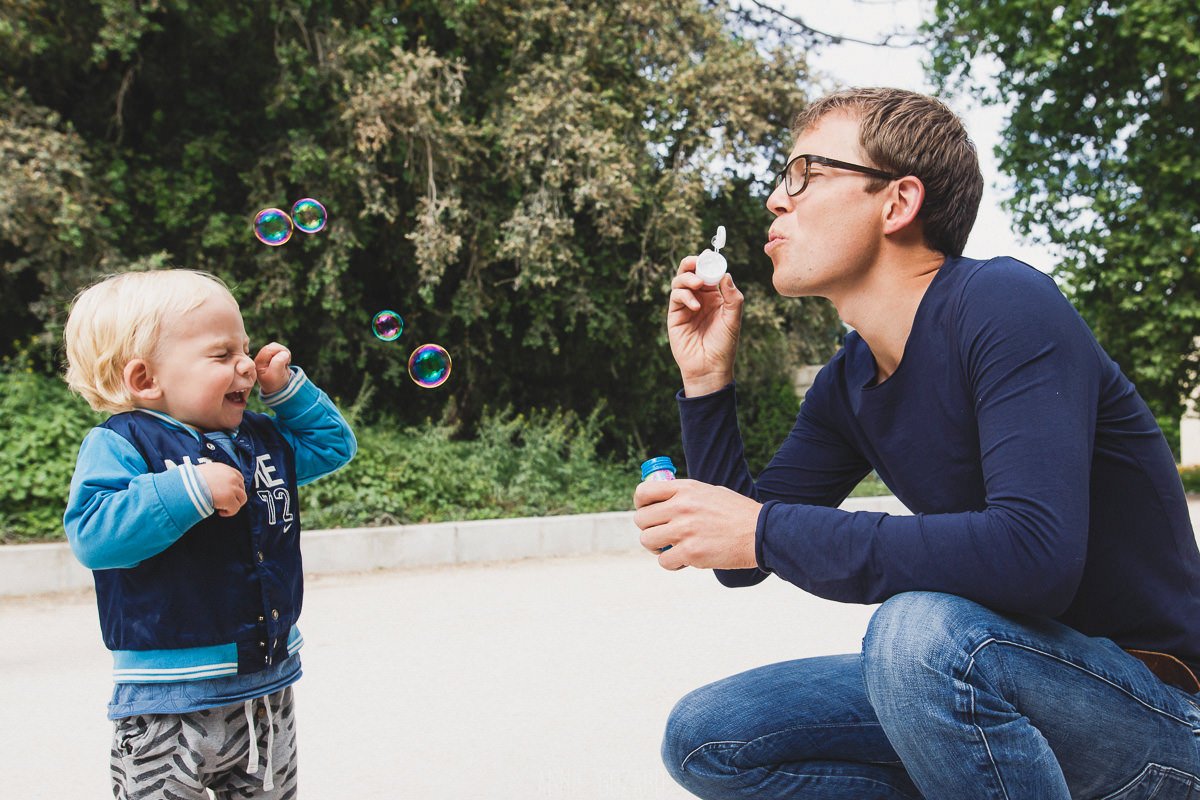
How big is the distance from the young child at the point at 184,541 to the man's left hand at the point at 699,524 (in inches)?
33.1

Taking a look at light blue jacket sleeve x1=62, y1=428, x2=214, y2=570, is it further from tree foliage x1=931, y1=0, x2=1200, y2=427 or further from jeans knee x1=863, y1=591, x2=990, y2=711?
tree foliage x1=931, y1=0, x2=1200, y2=427

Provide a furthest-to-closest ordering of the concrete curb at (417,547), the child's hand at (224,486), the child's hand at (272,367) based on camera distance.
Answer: the concrete curb at (417,547) < the child's hand at (272,367) < the child's hand at (224,486)

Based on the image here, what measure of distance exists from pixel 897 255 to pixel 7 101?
8041 mm

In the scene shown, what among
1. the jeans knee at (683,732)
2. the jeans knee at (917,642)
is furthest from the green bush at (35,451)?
the jeans knee at (917,642)

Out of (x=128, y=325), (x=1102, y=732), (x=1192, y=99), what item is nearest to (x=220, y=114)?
(x=128, y=325)

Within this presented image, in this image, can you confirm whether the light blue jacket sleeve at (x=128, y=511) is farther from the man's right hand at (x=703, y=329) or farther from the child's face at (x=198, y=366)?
the man's right hand at (x=703, y=329)

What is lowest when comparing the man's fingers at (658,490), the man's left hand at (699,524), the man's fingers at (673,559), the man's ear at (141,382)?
the man's fingers at (673,559)

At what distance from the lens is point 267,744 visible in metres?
2.12

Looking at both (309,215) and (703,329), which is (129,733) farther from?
(309,215)

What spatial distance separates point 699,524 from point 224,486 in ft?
3.06

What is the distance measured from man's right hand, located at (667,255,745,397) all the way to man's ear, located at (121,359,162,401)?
1.10m

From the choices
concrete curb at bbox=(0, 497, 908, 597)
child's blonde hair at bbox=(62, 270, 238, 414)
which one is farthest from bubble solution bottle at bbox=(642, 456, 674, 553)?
concrete curb at bbox=(0, 497, 908, 597)

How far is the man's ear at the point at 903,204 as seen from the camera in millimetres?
1867

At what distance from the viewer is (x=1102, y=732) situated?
5.23 feet
